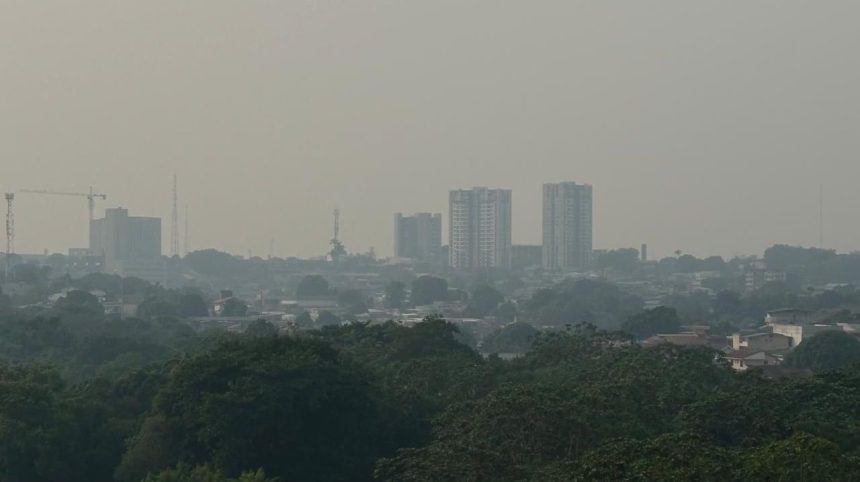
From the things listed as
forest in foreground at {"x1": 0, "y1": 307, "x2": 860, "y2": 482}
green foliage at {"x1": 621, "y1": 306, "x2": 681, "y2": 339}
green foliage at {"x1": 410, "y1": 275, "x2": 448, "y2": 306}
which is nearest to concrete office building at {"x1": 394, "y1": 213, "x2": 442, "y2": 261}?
green foliage at {"x1": 410, "y1": 275, "x2": 448, "y2": 306}

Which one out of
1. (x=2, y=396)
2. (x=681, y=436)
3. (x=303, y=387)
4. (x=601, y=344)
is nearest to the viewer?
(x=681, y=436)

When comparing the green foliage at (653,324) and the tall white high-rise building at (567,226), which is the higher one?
the tall white high-rise building at (567,226)

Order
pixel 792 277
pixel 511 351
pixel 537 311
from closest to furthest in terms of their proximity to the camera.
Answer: pixel 511 351 → pixel 537 311 → pixel 792 277

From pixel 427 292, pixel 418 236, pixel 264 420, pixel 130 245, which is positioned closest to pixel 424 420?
pixel 264 420

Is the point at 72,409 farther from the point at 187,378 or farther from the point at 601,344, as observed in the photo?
the point at 601,344

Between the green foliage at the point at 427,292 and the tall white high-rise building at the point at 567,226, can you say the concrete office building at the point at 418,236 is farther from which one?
the green foliage at the point at 427,292

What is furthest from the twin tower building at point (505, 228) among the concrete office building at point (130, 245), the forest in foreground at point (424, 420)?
the forest in foreground at point (424, 420)

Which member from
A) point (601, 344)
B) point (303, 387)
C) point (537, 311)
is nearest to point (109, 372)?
point (601, 344)
